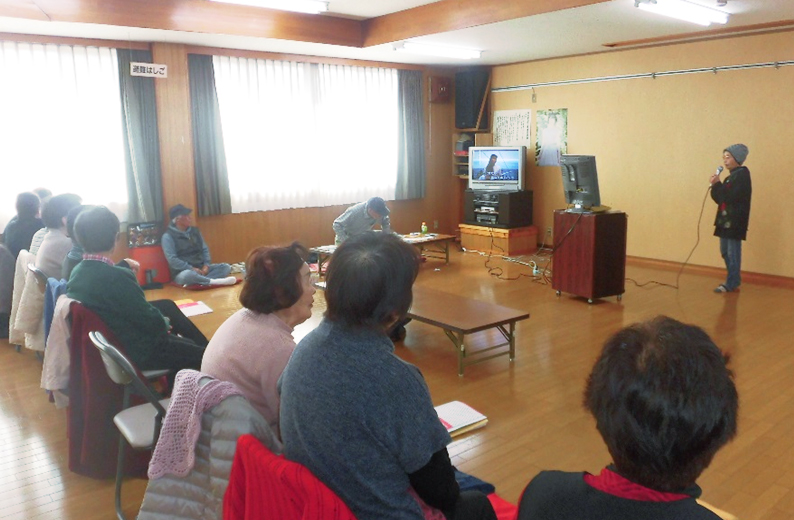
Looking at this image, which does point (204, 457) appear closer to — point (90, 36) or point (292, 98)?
point (90, 36)

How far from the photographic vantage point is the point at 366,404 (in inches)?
51.5

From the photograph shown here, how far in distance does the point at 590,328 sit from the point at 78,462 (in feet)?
11.9

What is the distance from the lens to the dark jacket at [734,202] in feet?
18.8

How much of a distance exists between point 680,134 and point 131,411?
21.0ft

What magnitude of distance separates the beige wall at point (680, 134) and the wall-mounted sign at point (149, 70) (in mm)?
4607

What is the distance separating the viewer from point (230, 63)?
23.2 feet

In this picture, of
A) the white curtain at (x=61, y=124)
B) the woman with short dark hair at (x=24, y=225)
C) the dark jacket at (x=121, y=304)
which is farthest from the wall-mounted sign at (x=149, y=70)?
the dark jacket at (x=121, y=304)

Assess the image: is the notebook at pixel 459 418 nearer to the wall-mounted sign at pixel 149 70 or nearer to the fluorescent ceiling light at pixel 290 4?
the fluorescent ceiling light at pixel 290 4

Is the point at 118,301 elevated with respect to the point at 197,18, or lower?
lower

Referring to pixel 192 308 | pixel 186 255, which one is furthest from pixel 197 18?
pixel 192 308

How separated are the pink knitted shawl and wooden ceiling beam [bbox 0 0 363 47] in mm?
Answer: 4696

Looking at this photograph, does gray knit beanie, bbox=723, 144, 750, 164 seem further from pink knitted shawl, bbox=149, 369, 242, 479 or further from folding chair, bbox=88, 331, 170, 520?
pink knitted shawl, bbox=149, 369, 242, 479

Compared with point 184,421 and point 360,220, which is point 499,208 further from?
point 184,421

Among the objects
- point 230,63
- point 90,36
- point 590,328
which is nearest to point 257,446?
point 590,328
